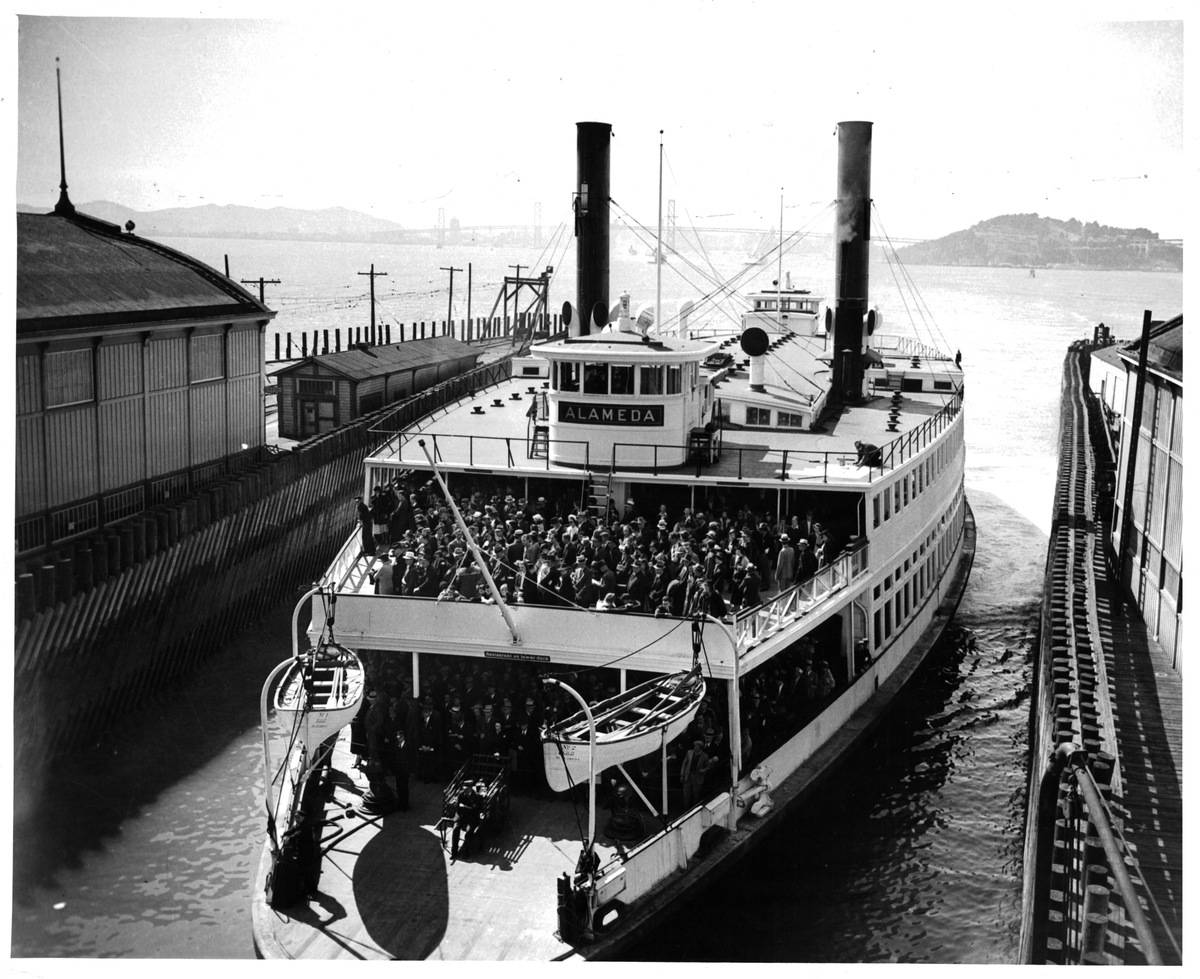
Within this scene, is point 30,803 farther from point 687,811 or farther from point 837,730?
point 837,730

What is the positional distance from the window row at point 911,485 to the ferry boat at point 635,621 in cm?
7

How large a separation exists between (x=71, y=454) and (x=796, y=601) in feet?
38.2

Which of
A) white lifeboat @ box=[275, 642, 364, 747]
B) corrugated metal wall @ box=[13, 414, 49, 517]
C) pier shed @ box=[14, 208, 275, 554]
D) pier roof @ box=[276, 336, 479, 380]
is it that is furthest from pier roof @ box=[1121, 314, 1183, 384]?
pier roof @ box=[276, 336, 479, 380]

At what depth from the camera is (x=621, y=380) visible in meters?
17.6

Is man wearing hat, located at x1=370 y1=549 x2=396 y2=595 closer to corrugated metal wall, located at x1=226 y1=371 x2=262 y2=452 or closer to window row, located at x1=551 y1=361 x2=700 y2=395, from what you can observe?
window row, located at x1=551 y1=361 x2=700 y2=395

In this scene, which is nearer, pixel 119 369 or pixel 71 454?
pixel 71 454

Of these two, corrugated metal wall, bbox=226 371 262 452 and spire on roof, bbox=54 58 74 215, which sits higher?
spire on roof, bbox=54 58 74 215

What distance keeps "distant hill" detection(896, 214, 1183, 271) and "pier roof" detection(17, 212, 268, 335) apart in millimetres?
15619

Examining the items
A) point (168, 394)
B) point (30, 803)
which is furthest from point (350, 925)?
point (168, 394)

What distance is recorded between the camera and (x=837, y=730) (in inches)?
639

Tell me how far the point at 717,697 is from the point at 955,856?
3913 millimetres

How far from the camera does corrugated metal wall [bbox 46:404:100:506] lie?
63.0 ft

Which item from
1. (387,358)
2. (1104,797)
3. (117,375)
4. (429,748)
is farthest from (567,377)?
(387,358)

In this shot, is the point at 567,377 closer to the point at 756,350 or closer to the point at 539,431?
the point at 539,431
